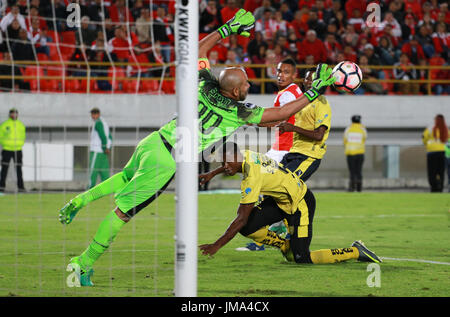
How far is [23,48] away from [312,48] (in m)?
9.44

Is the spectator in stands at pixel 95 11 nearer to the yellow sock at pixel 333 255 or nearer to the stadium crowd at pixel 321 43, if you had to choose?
the stadium crowd at pixel 321 43

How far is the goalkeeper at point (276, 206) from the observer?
6.83 meters

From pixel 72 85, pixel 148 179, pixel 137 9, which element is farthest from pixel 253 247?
pixel 72 85

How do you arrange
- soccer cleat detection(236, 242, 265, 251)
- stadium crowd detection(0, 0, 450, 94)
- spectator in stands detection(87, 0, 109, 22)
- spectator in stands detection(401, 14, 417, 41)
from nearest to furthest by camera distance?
soccer cleat detection(236, 242, 265, 251), spectator in stands detection(87, 0, 109, 22), stadium crowd detection(0, 0, 450, 94), spectator in stands detection(401, 14, 417, 41)

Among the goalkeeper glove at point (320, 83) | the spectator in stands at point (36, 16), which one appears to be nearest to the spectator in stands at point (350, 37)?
the spectator in stands at point (36, 16)

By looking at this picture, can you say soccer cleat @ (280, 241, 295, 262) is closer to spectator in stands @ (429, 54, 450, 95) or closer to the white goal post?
the white goal post

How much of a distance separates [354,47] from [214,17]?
173 inches

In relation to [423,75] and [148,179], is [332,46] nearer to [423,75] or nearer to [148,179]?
[423,75]

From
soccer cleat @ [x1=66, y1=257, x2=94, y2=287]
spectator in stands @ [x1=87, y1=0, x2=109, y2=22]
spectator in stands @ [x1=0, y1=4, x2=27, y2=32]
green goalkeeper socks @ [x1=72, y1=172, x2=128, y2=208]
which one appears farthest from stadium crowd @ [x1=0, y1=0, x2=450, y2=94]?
soccer cleat @ [x1=66, y1=257, x2=94, y2=287]

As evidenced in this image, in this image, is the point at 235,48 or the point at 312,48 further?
the point at 235,48

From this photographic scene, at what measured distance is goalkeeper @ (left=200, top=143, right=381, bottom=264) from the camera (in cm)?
683

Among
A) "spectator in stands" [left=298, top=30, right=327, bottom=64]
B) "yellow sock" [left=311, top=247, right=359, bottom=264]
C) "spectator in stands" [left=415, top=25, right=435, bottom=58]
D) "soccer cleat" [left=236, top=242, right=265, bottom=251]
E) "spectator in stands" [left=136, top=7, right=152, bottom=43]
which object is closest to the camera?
"yellow sock" [left=311, top=247, right=359, bottom=264]

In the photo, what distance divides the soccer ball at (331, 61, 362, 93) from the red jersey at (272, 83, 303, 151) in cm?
129

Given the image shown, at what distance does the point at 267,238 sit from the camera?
24.3 ft
